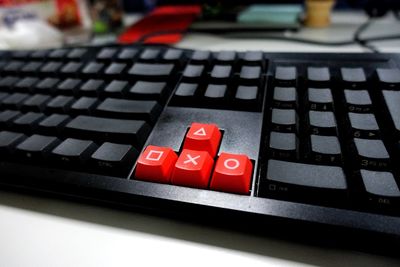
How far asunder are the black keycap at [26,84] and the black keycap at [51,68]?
17 mm

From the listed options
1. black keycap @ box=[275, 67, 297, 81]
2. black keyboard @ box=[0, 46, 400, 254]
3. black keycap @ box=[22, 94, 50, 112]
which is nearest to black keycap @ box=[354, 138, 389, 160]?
black keyboard @ box=[0, 46, 400, 254]

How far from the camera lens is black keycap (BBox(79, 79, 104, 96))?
1.12ft

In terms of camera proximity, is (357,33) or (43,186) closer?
(43,186)

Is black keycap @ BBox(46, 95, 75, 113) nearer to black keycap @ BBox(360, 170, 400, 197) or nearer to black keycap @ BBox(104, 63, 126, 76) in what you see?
black keycap @ BBox(104, 63, 126, 76)

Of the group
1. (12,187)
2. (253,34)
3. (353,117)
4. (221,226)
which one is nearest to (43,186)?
(12,187)

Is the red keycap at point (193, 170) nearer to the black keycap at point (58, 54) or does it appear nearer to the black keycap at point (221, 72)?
the black keycap at point (221, 72)

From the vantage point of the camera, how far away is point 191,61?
0.36 meters

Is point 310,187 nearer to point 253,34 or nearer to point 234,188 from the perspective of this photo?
point 234,188

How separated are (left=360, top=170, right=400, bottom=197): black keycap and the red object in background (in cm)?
41

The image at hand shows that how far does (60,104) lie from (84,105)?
0.03 metres

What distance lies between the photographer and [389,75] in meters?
0.29

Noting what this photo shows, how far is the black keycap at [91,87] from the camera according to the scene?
0.34 meters

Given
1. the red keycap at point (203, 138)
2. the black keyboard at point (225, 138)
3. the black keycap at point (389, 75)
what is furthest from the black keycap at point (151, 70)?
the black keycap at point (389, 75)

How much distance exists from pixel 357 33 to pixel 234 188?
424 mm
